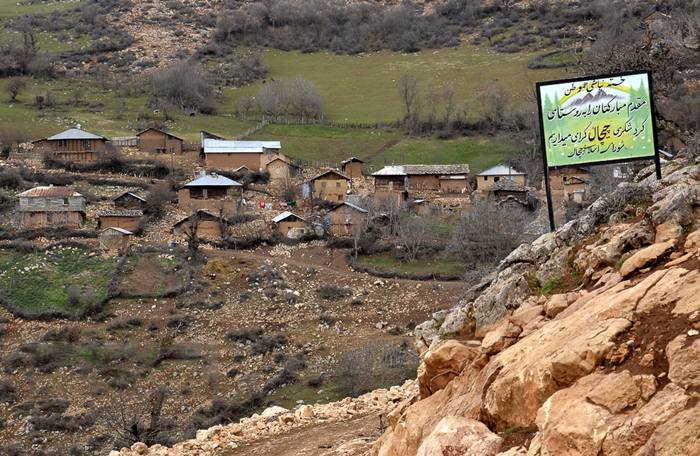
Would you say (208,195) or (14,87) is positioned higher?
(14,87)

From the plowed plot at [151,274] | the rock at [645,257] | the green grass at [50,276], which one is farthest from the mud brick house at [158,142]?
the rock at [645,257]

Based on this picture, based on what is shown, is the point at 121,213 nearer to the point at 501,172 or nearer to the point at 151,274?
the point at 151,274

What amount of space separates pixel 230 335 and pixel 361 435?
72.9 ft

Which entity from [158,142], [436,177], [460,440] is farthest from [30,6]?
[460,440]

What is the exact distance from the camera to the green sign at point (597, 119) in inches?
450

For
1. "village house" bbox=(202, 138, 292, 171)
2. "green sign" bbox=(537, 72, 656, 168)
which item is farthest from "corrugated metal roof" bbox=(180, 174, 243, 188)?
"green sign" bbox=(537, 72, 656, 168)

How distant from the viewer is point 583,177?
6062 centimetres

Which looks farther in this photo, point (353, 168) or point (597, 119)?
point (353, 168)

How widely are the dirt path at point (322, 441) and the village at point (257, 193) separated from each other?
113ft

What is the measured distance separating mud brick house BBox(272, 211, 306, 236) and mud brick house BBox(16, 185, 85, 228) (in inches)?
577

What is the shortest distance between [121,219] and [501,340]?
44.9 meters

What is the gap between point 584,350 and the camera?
7004 mm

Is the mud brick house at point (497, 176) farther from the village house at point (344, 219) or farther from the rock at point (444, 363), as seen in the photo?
the rock at point (444, 363)

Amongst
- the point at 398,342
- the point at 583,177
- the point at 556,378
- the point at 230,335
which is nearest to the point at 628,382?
the point at 556,378
